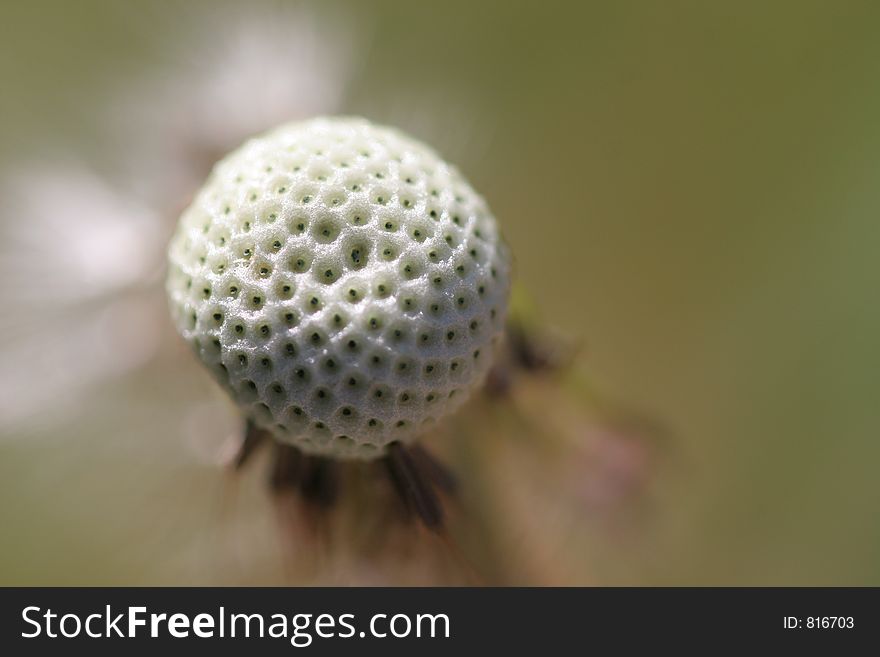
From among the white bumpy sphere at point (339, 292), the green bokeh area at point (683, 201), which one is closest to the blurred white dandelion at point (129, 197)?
the green bokeh area at point (683, 201)

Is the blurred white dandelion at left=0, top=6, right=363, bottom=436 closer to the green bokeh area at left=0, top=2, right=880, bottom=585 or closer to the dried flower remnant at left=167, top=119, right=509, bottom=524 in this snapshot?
the green bokeh area at left=0, top=2, right=880, bottom=585

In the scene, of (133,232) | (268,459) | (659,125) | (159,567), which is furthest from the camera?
(659,125)

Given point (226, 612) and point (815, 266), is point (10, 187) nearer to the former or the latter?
point (226, 612)

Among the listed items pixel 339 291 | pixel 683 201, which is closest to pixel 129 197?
pixel 339 291

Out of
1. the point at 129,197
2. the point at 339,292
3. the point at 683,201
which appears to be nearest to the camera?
the point at 339,292

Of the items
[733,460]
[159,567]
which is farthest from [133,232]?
[733,460]

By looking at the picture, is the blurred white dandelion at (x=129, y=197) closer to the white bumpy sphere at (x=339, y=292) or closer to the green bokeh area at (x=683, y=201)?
the green bokeh area at (x=683, y=201)

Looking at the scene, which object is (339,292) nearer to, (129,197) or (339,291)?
(339,291)

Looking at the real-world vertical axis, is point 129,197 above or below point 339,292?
above
